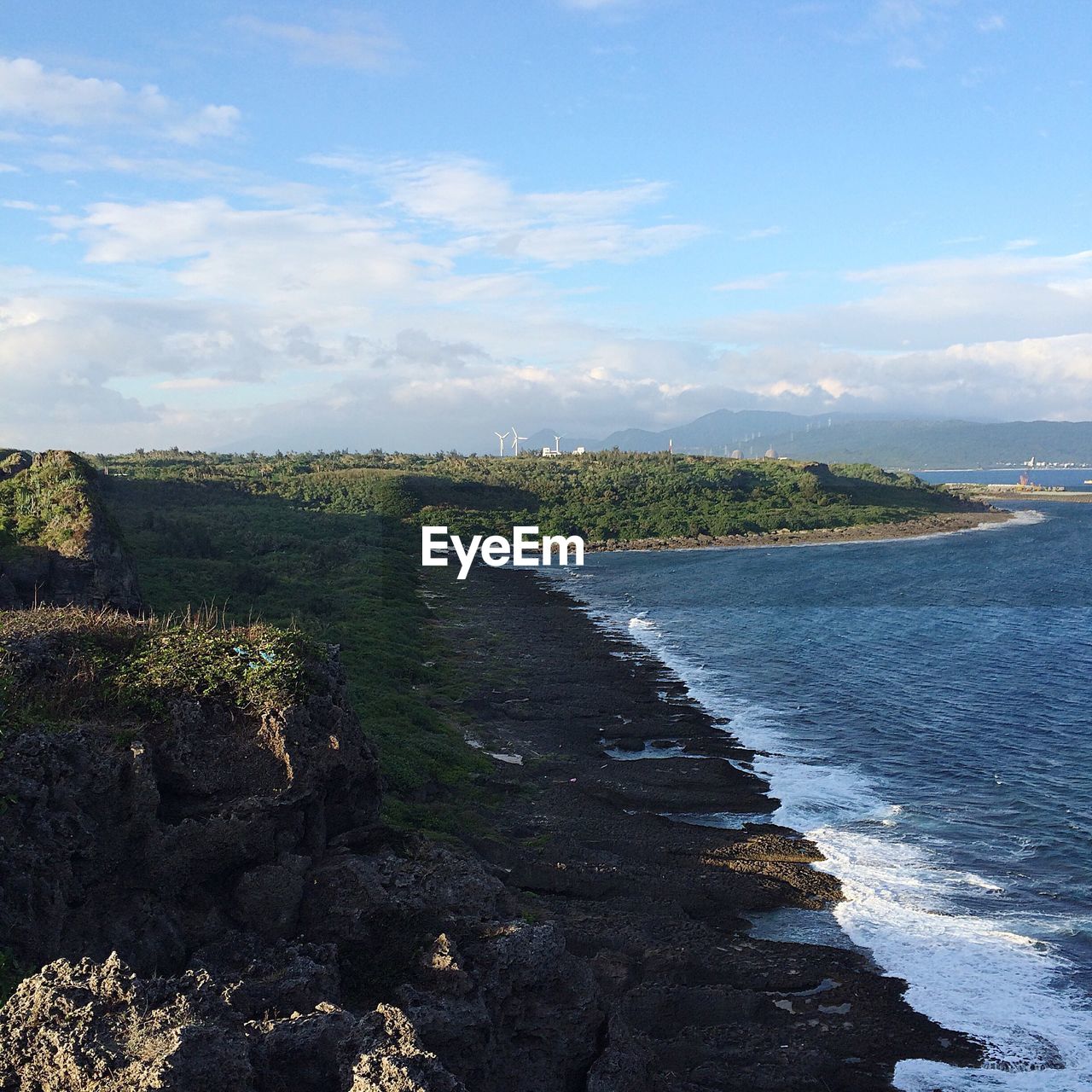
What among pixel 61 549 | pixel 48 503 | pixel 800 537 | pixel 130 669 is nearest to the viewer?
pixel 130 669

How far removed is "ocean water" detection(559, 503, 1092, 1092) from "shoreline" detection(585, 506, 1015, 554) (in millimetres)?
44888

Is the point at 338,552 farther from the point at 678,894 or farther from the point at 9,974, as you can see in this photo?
the point at 9,974

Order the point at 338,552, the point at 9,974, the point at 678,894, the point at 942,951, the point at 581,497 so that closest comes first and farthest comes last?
the point at 9,974 → the point at 942,951 → the point at 678,894 → the point at 338,552 → the point at 581,497

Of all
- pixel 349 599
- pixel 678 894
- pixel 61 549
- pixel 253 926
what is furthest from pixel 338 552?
pixel 253 926

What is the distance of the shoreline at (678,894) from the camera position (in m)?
19.7

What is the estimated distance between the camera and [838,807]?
35.0 metres

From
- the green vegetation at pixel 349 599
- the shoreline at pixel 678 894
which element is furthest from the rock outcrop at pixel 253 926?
the green vegetation at pixel 349 599

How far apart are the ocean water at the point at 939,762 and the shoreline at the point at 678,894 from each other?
1.15 metres

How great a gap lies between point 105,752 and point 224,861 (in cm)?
278

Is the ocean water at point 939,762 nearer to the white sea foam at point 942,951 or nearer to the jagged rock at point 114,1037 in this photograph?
the white sea foam at point 942,951

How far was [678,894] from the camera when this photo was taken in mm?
26469

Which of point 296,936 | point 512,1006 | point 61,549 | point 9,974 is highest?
point 61,549

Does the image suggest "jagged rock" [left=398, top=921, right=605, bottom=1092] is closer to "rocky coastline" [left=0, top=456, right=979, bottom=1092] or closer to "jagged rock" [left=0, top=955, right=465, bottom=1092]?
"rocky coastline" [left=0, top=456, right=979, bottom=1092]

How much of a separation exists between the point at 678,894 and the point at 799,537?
131 meters
